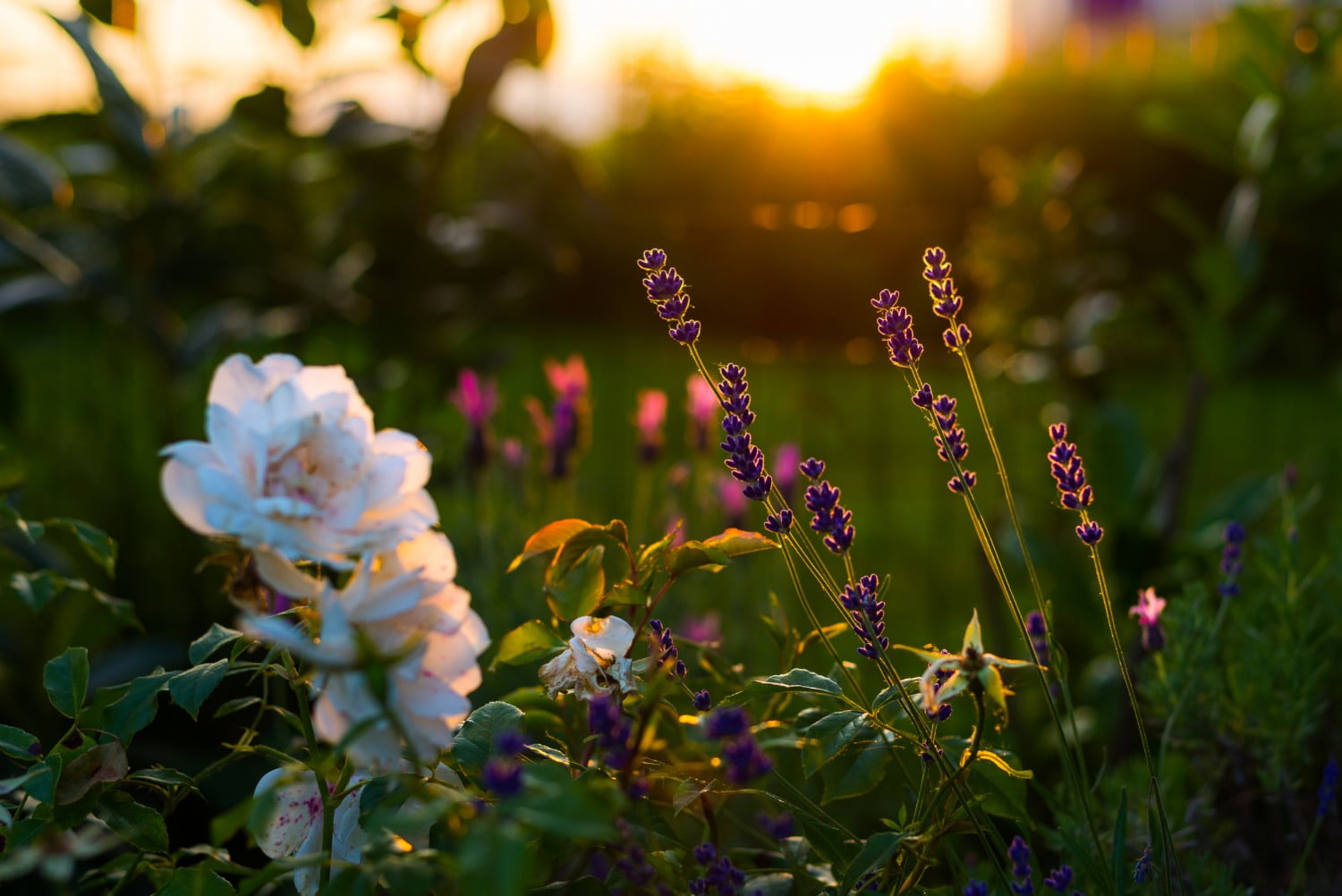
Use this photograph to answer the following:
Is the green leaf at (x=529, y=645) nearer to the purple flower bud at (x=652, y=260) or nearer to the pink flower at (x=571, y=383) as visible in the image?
the purple flower bud at (x=652, y=260)

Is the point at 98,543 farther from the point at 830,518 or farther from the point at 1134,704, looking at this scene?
the point at 1134,704

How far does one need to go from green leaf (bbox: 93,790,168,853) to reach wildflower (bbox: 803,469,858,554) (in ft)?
1.34

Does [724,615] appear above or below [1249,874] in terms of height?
above

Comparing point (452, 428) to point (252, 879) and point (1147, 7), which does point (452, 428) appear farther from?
point (1147, 7)

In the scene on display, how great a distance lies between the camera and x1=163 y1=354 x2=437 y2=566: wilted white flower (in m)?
0.56

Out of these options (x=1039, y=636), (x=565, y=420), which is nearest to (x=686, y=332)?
(x=1039, y=636)

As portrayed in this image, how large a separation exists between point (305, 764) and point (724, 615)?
160cm

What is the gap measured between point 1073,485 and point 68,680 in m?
0.60

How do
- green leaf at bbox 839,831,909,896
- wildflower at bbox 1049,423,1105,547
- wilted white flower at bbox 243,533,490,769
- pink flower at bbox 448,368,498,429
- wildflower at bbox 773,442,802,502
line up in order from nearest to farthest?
wilted white flower at bbox 243,533,490,769 < green leaf at bbox 839,831,909,896 < wildflower at bbox 1049,423,1105,547 < pink flower at bbox 448,368,498,429 < wildflower at bbox 773,442,802,502

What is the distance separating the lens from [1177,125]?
1.88 metres

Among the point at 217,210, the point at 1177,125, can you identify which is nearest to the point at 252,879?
the point at 1177,125

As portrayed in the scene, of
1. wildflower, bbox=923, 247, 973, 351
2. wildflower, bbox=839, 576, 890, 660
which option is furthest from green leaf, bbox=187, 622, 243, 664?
wildflower, bbox=923, 247, 973, 351

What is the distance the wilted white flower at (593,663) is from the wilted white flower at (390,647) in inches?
2.4

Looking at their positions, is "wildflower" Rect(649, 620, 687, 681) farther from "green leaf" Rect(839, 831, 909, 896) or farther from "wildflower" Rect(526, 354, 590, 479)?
"wildflower" Rect(526, 354, 590, 479)
